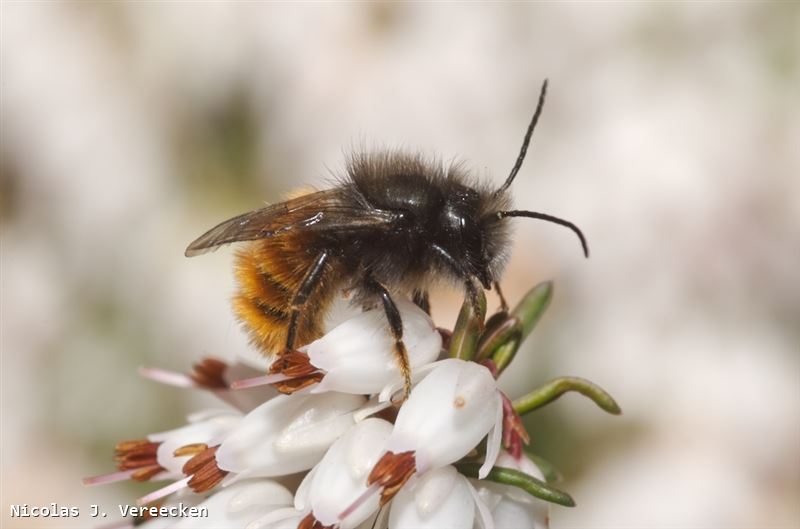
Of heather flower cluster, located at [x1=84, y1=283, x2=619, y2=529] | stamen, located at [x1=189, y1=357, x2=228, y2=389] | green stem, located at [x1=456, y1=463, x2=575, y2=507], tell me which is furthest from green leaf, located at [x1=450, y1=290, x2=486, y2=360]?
stamen, located at [x1=189, y1=357, x2=228, y2=389]

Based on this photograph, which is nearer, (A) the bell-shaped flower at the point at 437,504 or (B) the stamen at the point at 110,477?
(A) the bell-shaped flower at the point at 437,504

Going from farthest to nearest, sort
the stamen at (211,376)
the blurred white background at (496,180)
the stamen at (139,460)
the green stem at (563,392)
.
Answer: the blurred white background at (496,180) → the stamen at (211,376) → the stamen at (139,460) → the green stem at (563,392)

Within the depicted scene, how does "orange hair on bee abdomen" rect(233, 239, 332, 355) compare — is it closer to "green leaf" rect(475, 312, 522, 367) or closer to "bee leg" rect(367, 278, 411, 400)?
"bee leg" rect(367, 278, 411, 400)

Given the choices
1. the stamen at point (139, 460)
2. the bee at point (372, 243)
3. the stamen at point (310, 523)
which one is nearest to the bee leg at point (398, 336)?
the bee at point (372, 243)

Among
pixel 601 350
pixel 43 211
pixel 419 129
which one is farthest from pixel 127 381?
pixel 601 350

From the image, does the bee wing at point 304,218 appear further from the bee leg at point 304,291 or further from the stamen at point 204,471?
the stamen at point 204,471

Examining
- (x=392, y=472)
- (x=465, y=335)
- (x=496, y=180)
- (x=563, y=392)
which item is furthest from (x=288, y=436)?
(x=496, y=180)
